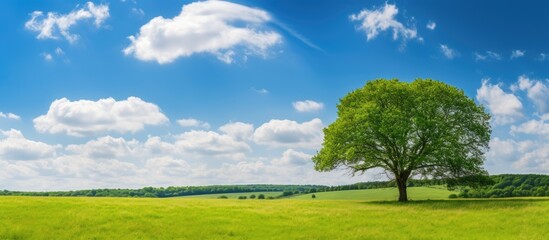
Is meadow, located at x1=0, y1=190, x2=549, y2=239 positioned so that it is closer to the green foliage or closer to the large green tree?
the large green tree

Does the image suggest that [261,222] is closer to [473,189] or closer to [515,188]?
[473,189]

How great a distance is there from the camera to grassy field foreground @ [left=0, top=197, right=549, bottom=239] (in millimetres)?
30219

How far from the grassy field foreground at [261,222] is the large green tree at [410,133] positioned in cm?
856

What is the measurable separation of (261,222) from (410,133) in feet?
73.6

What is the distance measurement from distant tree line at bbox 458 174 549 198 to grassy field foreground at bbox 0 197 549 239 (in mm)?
33591

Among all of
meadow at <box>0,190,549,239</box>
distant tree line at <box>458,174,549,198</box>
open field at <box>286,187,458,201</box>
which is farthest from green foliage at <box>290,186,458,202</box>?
meadow at <box>0,190,549,239</box>

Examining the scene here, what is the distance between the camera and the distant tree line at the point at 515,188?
7444 cm

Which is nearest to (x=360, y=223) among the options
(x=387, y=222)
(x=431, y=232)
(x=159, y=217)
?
(x=387, y=222)

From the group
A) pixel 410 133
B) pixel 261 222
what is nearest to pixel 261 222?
pixel 261 222

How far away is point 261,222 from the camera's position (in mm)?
34844

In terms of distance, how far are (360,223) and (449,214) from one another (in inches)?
360

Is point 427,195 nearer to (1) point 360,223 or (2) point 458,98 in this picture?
(2) point 458,98

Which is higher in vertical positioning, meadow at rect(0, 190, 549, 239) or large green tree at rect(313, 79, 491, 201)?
large green tree at rect(313, 79, 491, 201)

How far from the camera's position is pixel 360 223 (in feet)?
113
